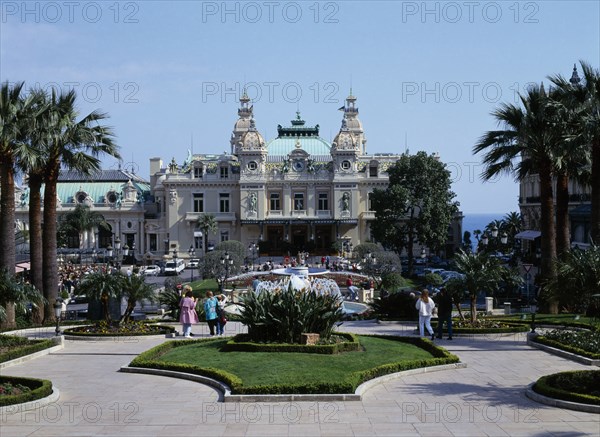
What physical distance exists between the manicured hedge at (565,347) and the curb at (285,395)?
119 inches

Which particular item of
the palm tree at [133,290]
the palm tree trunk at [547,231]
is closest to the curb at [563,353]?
the palm tree trunk at [547,231]

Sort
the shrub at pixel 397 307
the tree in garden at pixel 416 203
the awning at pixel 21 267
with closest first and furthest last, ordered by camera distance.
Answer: the shrub at pixel 397 307 → the awning at pixel 21 267 → the tree in garden at pixel 416 203

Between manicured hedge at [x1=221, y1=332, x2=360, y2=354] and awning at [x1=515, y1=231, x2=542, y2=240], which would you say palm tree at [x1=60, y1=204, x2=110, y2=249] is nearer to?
awning at [x1=515, y1=231, x2=542, y2=240]

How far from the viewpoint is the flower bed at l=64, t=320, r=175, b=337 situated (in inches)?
1006

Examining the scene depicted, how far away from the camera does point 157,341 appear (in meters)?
24.9

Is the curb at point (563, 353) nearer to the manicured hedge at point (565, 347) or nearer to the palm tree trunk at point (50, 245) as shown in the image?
the manicured hedge at point (565, 347)

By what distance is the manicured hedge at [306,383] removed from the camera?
15930mm

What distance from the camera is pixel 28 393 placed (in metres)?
15.4

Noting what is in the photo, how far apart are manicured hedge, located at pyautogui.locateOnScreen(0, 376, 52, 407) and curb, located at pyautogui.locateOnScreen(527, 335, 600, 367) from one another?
40.1 feet

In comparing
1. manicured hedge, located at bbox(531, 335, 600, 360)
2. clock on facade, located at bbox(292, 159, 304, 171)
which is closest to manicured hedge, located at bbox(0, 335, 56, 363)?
manicured hedge, located at bbox(531, 335, 600, 360)

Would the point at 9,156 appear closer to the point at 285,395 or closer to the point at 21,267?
the point at 285,395

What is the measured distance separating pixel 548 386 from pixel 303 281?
25.5 meters

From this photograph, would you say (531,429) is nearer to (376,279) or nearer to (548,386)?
(548,386)

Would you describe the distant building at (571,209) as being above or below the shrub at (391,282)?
above
